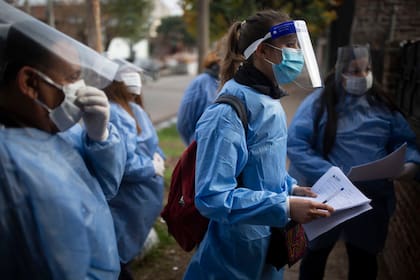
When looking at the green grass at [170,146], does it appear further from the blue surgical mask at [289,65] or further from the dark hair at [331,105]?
the blue surgical mask at [289,65]

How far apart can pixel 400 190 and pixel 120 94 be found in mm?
2255

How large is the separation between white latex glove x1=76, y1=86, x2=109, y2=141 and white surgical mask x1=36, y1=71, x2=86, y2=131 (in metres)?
0.02

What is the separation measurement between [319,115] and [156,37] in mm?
52750

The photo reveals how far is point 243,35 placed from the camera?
1.77m

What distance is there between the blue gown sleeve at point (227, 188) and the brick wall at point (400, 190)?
5.41 feet

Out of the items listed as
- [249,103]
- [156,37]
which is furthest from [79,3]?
[156,37]

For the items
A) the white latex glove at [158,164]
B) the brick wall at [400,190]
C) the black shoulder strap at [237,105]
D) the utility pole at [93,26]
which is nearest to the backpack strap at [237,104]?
the black shoulder strap at [237,105]

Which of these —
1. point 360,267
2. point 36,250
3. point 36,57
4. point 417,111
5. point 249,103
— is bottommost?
point 360,267

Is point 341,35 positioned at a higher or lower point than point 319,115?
lower

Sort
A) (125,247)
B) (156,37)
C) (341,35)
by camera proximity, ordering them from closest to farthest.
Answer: (125,247)
(341,35)
(156,37)

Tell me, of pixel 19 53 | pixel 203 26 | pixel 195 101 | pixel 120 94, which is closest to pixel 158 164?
pixel 120 94

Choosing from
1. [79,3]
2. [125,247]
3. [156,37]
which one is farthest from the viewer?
[156,37]

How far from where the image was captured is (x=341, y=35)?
9711 mm

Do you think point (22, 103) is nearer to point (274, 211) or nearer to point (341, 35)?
point (274, 211)
